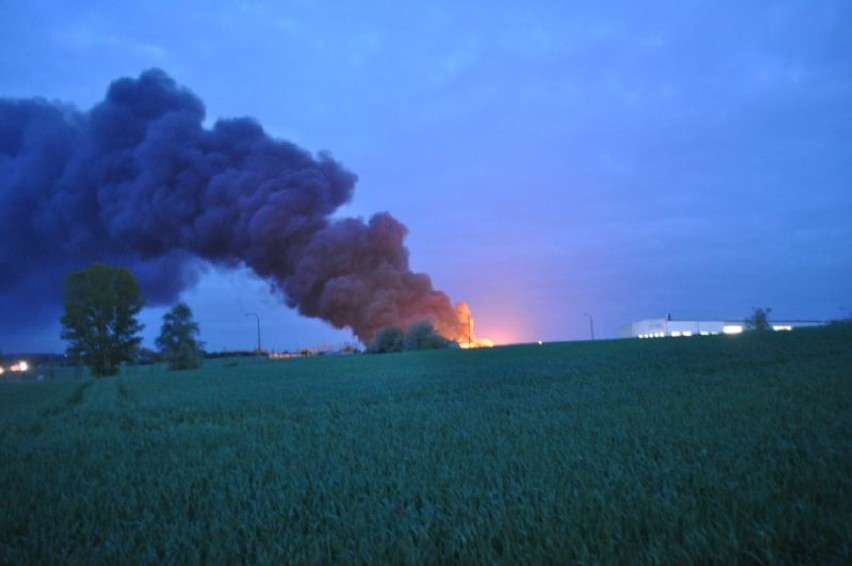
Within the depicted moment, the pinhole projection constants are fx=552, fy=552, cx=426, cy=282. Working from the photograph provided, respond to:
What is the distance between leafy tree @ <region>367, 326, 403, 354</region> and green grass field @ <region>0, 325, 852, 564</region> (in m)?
43.3

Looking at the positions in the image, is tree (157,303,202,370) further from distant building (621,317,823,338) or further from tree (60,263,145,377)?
distant building (621,317,823,338)

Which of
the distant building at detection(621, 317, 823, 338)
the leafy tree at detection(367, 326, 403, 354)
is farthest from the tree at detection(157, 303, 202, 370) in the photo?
the distant building at detection(621, 317, 823, 338)

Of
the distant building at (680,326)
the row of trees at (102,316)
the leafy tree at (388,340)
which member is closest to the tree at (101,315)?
the row of trees at (102,316)

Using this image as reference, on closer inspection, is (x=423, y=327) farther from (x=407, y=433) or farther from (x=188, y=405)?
(x=407, y=433)

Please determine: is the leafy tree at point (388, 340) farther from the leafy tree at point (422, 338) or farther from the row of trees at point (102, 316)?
the row of trees at point (102, 316)

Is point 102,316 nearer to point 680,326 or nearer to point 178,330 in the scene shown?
point 178,330

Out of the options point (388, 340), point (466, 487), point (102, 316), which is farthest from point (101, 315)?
point (466, 487)

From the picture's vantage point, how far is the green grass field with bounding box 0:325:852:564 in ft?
7.72

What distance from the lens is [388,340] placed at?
51.0m

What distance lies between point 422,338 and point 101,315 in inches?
1339

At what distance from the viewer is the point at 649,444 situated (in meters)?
4.21

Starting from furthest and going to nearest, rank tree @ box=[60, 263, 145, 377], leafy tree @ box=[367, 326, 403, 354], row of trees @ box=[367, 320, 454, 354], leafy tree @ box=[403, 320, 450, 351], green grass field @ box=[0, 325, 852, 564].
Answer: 1. tree @ box=[60, 263, 145, 377]
2. leafy tree @ box=[367, 326, 403, 354]
3. row of trees @ box=[367, 320, 454, 354]
4. leafy tree @ box=[403, 320, 450, 351]
5. green grass field @ box=[0, 325, 852, 564]

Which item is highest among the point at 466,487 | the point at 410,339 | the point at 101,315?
the point at 101,315

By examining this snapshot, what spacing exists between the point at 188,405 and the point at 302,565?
→ 949 cm
